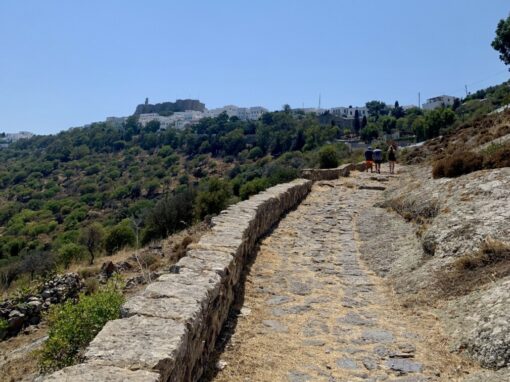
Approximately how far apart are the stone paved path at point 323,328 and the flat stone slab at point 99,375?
1168mm

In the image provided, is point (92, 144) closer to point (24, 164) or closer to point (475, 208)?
point (24, 164)

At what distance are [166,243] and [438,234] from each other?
7.14 metres

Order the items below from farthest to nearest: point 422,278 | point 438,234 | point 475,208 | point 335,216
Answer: point 335,216, point 475,208, point 438,234, point 422,278

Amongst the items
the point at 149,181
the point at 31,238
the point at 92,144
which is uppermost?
the point at 92,144

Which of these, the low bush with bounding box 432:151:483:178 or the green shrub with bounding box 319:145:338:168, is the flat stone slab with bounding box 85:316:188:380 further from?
the green shrub with bounding box 319:145:338:168

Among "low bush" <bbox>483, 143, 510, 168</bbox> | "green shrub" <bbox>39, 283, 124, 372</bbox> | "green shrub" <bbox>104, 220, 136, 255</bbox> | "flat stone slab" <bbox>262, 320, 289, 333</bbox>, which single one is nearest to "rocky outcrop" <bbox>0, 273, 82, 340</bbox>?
"green shrub" <bbox>39, 283, 124, 372</bbox>

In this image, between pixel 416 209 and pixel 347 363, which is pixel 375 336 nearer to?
pixel 347 363

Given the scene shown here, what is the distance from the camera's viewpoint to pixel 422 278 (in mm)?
5887

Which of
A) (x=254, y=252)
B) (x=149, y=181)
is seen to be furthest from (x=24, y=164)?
(x=254, y=252)

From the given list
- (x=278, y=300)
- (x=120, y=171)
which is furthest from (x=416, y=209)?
(x=120, y=171)

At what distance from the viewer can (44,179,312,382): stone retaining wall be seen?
2.68m

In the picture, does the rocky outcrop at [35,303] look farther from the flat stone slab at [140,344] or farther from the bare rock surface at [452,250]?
the flat stone slab at [140,344]

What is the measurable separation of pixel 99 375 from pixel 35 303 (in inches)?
350

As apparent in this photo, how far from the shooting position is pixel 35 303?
10.3 meters
